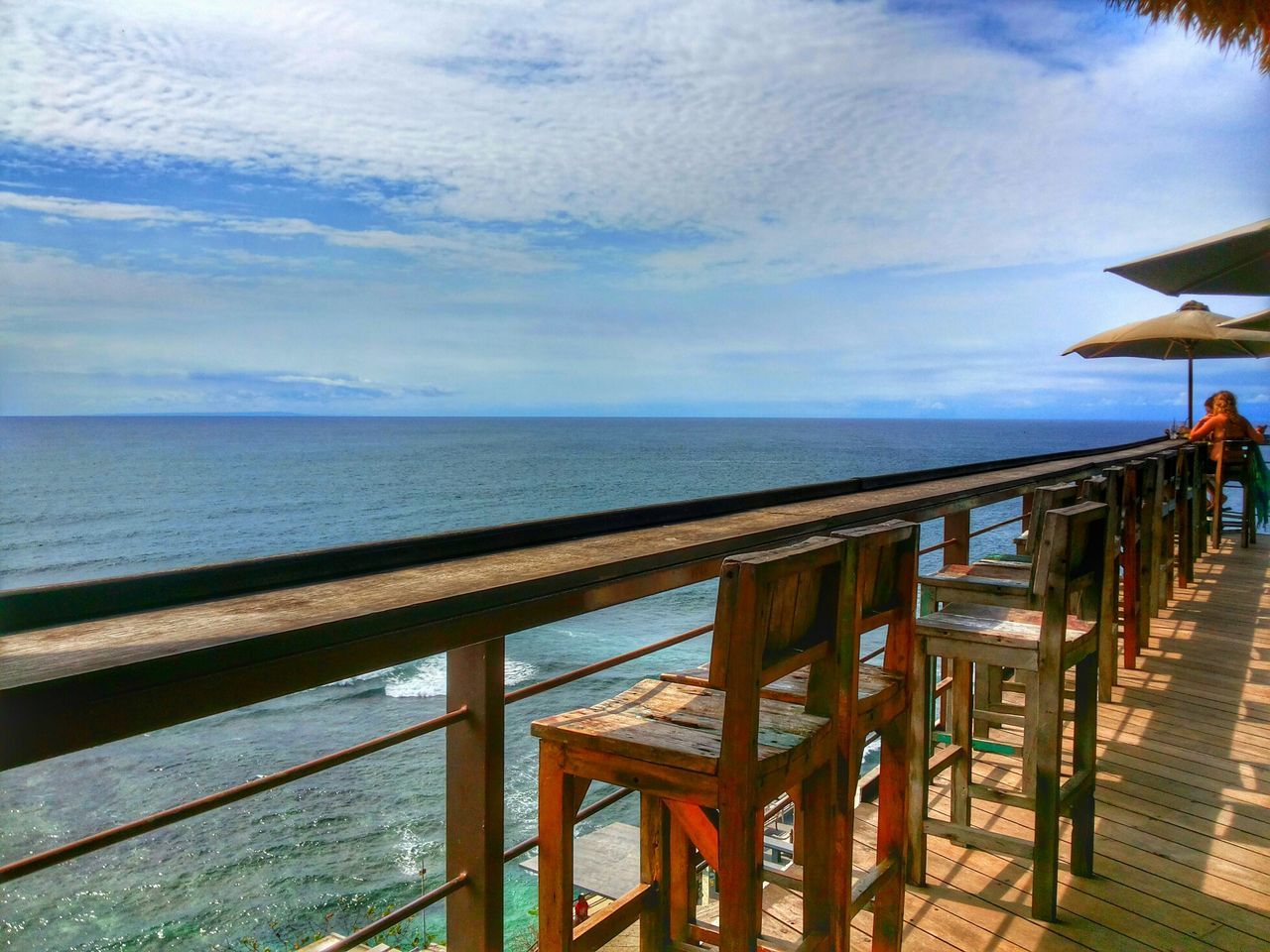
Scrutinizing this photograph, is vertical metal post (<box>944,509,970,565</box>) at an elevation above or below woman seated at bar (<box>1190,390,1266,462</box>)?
below

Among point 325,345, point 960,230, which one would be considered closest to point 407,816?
point 960,230

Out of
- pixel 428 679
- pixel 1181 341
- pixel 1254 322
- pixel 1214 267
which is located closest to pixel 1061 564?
pixel 1214 267

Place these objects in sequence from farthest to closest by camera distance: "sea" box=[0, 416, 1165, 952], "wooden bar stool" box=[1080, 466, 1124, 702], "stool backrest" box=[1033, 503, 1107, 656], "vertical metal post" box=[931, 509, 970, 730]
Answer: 1. "sea" box=[0, 416, 1165, 952]
2. "vertical metal post" box=[931, 509, 970, 730]
3. "wooden bar stool" box=[1080, 466, 1124, 702]
4. "stool backrest" box=[1033, 503, 1107, 656]

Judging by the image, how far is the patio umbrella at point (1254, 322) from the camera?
520 centimetres

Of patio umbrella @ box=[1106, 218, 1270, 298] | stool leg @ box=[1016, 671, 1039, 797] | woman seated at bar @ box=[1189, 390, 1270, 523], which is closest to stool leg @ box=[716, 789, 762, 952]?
stool leg @ box=[1016, 671, 1039, 797]

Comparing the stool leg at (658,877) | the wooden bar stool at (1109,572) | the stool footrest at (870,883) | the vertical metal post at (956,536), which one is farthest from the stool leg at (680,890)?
the vertical metal post at (956,536)

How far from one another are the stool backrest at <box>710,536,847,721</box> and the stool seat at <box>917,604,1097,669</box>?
818mm

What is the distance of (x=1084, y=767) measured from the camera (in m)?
2.40

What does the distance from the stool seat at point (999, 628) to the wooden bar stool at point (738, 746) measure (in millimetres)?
749

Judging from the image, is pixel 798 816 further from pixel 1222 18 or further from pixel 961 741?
pixel 1222 18

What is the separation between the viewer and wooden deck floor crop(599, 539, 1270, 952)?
7.06ft

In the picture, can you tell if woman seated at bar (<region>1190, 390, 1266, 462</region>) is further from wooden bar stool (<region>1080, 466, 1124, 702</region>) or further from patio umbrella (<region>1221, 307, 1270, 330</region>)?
wooden bar stool (<region>1080, 466, 1124, 702</region>)

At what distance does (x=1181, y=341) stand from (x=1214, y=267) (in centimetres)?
546

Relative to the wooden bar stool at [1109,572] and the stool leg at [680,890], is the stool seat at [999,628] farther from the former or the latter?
the stool leg at [680,890]
